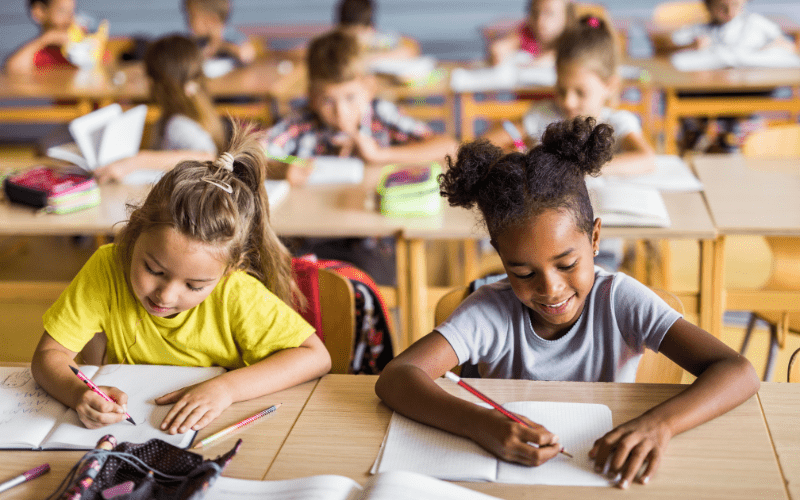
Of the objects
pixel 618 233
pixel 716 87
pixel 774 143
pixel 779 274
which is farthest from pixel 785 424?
pixel 716 87

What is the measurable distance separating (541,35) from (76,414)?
11.1ft

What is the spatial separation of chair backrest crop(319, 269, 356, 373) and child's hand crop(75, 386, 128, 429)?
19.4 inches

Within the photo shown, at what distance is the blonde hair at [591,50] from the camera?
2.35 m

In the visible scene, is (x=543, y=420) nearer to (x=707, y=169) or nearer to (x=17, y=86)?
(x=707, y=169)

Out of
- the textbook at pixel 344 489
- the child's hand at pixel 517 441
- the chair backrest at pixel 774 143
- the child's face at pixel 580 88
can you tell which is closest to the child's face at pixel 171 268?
the textbook at pixel 344 489

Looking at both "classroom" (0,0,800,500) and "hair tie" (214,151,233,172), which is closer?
"classroom" (0,0,800,500)

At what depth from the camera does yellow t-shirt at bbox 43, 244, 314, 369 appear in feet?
4.30

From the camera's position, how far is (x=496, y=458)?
0.98m

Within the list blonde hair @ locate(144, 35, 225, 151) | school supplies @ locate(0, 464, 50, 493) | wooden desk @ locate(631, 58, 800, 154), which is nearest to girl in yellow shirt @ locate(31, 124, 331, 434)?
school supplies @ locate(0, 464, 50, 493)

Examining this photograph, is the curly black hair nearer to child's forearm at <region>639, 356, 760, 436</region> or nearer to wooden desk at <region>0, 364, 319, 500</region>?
child's forearm at <region>639, 356, 760, 436</region>

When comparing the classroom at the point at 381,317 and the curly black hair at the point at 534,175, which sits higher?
the curly black hair at the point at 534,175

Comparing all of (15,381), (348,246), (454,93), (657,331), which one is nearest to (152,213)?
(15,381)

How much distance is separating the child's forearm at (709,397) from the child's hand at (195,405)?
1.97 feet

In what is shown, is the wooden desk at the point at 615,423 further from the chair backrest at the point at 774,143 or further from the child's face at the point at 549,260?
the chair backrest at the point at 774,143
